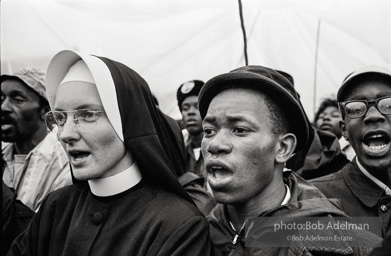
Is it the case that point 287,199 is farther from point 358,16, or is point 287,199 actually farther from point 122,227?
point 358,16

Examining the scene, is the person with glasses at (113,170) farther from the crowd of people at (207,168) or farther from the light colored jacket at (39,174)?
the light colored jacket at (39,174)

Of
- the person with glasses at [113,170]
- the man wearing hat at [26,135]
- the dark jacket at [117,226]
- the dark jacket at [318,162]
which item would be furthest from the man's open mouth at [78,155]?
the dark jacket at [318,162]

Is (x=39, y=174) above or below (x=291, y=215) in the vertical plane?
below

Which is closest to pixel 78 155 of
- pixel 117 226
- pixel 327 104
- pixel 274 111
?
pixel 117 226

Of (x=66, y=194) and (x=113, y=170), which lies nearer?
(x=113, y=170)

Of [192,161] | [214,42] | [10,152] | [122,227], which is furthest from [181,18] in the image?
[122,227]

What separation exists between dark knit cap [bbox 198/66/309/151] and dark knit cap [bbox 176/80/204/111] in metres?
3.22

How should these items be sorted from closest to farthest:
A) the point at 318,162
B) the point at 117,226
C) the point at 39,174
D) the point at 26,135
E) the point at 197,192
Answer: the point at 117,226, the point at 197,192, the point at 318,162, the point at 39,174, the point at 26,135

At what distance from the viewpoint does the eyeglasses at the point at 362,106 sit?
2.77 m

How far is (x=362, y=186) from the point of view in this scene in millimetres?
2867

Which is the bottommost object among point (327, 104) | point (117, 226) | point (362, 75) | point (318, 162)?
point (327, 104)

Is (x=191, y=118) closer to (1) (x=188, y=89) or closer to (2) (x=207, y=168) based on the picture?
(1) (x=188, y=89)

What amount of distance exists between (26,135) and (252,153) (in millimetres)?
2682

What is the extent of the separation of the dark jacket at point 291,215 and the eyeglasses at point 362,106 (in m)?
0.64
